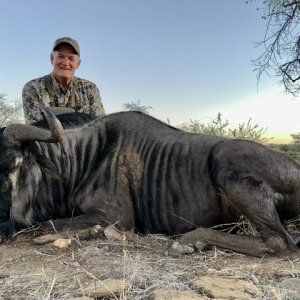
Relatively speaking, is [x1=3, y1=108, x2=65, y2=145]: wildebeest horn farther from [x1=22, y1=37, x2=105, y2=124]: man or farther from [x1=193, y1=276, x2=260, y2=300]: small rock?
[x1=22, y1=37, x2=105, y2=124]: man

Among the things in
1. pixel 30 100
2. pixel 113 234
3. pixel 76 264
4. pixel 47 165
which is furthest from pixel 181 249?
pixel 30 100

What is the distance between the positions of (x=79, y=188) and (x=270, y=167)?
1663mm

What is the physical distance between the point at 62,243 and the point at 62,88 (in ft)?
13.2

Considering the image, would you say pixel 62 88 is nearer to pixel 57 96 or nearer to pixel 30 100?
pixel 57 96

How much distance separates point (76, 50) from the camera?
283 inches

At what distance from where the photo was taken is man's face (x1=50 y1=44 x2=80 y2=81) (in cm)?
702

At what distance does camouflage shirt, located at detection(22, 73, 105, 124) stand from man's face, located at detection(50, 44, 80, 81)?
15cm

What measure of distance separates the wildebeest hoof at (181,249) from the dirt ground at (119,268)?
0.22ft

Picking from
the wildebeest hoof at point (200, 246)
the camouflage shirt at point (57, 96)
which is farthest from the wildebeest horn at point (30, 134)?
the camouflage shirt at point (57, 96)

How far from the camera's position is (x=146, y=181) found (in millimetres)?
4293

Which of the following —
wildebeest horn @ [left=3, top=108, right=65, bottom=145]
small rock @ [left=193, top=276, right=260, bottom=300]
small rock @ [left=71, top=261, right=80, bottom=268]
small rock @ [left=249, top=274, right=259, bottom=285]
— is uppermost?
wildebeest horn @ [left=3, top=108, right=65, bottom=145]

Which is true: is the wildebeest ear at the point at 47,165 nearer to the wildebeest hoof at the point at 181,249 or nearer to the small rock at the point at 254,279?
the wildebeest hoof at the point at 181,249

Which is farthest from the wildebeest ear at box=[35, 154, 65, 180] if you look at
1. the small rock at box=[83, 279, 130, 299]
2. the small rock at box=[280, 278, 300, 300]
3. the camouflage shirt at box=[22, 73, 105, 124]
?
the camouflage shirt at box=[22, 73, 105, 124]

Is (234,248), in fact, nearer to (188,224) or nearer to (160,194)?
(188,224)
